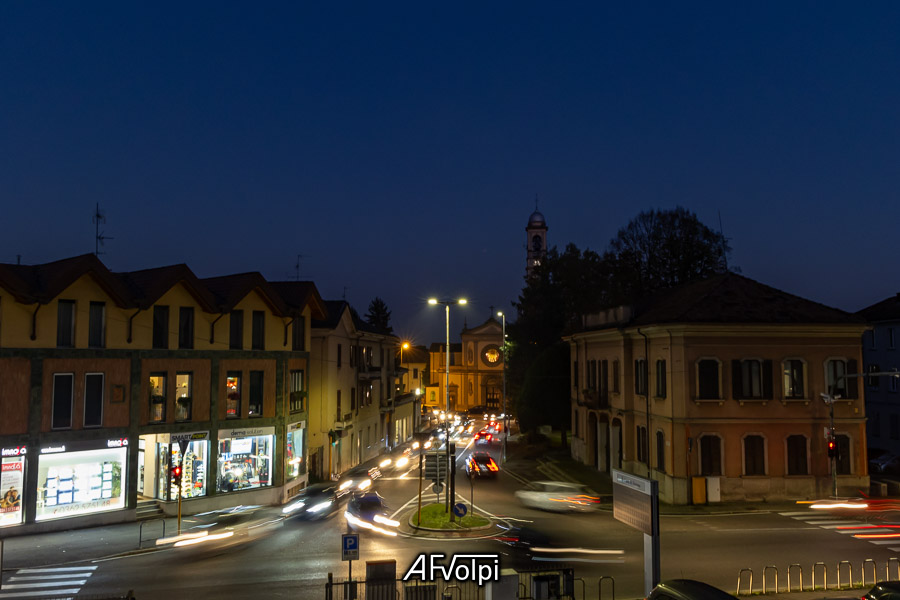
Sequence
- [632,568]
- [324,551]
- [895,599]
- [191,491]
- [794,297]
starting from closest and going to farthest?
[895,599], [632,568], [324,551], [191,491], [794,297]

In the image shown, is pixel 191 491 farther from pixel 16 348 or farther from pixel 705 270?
pixel 705 270

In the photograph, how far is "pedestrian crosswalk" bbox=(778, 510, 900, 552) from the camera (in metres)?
22.9

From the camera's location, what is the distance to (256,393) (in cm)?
3362

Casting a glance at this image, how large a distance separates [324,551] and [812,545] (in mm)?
16855

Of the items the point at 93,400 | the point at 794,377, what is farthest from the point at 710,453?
the point at 93,400

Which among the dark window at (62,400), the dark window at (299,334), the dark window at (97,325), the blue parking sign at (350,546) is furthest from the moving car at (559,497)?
the dark window at (97,325)

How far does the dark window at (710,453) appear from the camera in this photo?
104ft

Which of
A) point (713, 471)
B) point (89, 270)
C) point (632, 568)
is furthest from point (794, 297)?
point (89, 270)

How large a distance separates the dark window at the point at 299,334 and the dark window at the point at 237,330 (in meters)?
Result: 3.90

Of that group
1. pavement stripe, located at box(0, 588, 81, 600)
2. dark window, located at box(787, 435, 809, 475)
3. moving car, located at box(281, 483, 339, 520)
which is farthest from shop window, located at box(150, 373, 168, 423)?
dark window, located at box(787, 435, 809, 475)

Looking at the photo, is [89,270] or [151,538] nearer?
[151,538]

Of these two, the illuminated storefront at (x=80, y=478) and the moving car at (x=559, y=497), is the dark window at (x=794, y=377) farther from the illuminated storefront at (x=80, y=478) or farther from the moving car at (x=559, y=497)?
the illuminated storefront at (x=80, y=478)

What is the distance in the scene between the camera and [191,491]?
29984mm

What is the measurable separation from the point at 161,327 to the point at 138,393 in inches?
125
